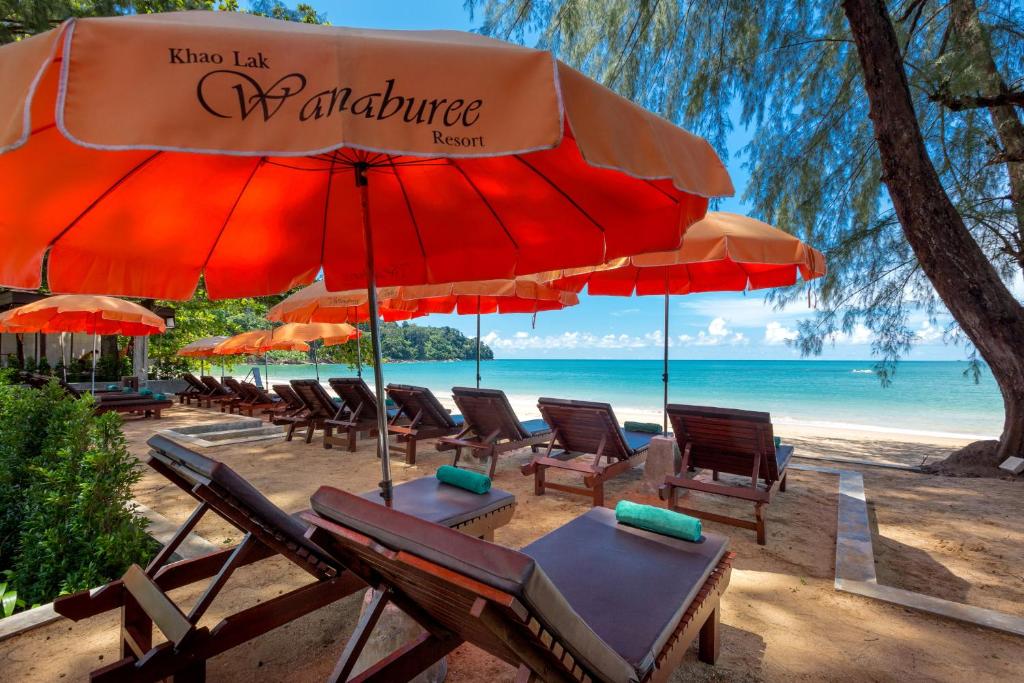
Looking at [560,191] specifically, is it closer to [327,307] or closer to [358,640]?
[358,640]

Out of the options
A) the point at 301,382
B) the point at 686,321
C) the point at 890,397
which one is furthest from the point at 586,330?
the point at 301,382

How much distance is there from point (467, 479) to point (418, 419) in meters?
3.54

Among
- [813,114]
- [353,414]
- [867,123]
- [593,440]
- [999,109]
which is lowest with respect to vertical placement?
[353,414]

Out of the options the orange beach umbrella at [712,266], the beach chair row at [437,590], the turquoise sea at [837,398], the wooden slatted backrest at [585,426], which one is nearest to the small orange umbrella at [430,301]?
the orange beach umbrella at [712,266]

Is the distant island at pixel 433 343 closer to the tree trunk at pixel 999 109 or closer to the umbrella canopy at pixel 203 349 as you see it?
the umbrella canopy at pixel 203 349

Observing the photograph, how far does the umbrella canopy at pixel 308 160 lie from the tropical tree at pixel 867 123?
5.10m

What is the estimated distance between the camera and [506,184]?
8.39ft

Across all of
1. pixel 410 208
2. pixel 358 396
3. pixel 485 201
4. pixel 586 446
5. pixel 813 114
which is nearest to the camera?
pixel 485 201

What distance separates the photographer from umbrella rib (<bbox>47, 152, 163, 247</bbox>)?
2090 millimetres

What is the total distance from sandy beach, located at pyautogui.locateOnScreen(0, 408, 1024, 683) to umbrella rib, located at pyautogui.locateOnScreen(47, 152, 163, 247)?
6.26 feet

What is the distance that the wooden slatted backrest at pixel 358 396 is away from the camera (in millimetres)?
7074

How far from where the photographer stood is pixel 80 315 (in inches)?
369

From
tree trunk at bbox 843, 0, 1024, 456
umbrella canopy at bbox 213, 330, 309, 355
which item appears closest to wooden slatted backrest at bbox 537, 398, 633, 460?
tree trunk at bbox 843, 0, 1024, 456

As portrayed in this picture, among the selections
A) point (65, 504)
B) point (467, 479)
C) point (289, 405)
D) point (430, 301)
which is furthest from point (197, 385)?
point (467, 479)
